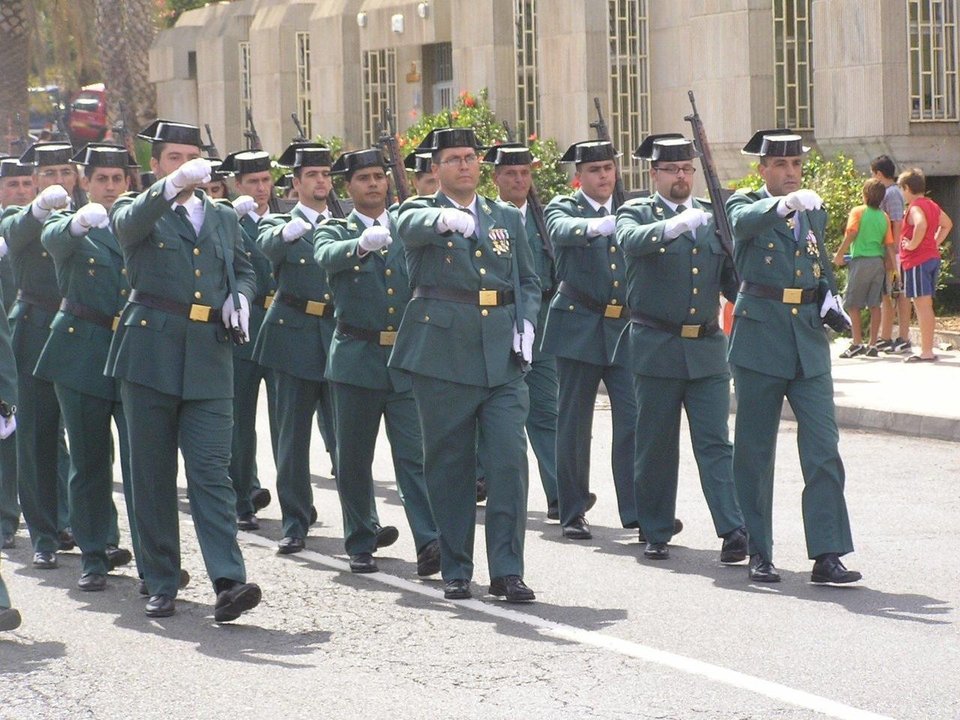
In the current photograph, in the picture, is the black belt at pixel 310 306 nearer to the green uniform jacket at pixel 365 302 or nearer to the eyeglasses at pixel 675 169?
the green uniform jacket at pixel 365 302

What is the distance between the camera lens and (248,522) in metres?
11.1

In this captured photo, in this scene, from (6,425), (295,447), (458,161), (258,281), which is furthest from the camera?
(258,281)

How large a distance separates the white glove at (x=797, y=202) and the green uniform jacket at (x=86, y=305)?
3.15 meters

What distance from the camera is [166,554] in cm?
855

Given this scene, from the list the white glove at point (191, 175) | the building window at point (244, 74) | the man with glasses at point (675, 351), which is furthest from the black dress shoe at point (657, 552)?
the building window at point (244, 74)

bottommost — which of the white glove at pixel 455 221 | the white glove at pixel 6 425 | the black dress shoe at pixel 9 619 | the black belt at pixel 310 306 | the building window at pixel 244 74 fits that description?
the black dress shoe at pixel 9 619

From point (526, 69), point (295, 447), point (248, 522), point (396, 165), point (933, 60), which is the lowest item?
point (248, 522)

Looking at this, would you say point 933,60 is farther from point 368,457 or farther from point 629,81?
point 368,457

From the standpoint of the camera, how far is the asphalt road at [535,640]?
674cm

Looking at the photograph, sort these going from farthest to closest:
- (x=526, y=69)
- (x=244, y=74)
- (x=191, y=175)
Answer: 1. (x=244, y=74)
2. (x=526, y=69)
3. (x=191, y=175)

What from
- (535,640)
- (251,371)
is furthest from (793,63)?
(535,640)

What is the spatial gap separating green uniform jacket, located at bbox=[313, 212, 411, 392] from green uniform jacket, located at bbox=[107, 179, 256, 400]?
105cm

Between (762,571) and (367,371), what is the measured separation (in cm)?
214

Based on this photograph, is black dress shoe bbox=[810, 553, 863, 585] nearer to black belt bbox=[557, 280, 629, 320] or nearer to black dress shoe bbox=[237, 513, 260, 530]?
black belt bbox=[557, 280, 629, 320]
